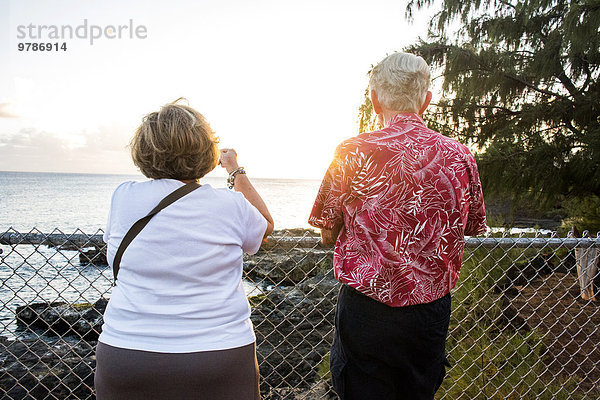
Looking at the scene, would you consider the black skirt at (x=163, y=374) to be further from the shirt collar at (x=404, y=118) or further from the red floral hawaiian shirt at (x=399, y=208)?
the shirt collar at (x=404, y=118)

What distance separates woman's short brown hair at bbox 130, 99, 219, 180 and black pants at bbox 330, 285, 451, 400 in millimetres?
742

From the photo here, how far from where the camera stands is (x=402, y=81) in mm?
1639

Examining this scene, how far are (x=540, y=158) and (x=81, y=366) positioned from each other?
6.55 meters

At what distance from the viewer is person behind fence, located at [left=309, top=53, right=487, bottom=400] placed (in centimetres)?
154

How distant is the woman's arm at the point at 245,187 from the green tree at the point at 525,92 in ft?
13.9

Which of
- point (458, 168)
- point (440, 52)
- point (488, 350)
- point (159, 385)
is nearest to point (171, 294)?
point (159, 385)

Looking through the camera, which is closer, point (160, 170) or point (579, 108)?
point (160, 170)

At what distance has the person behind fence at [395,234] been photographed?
1541mm

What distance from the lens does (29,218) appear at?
33.6 m

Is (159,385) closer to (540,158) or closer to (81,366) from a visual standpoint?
(540,158)

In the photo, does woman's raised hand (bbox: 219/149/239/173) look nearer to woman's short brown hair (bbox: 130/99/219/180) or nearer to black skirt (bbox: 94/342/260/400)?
woman's short brown hair (bbox: 130/99/219/180)

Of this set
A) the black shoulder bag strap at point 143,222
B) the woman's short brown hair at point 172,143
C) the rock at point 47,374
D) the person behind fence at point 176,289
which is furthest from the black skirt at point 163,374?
the rock at point 47,374

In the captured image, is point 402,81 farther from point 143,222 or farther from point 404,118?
point 143,222

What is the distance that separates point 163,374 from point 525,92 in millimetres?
6072
